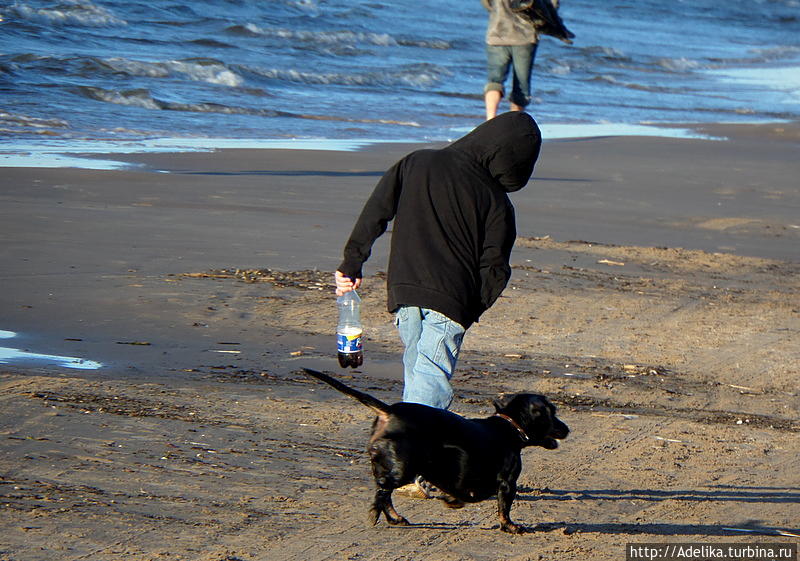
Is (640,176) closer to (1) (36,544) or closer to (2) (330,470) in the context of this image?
(2) (330,470)

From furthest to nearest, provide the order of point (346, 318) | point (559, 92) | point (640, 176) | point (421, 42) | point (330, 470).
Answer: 1. point (421, 42)
2. point (559, 92)
3. point (640, 176)
4. point (346, 318)
5. point (330, 470)

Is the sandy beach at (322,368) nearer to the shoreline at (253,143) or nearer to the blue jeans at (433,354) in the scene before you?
the blue jeans at (433,354)

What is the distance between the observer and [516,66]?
11.4 metres

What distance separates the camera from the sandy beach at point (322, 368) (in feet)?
14.4

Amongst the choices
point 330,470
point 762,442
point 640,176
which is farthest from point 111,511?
point 640,176

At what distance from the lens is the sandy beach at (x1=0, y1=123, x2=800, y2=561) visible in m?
4.40

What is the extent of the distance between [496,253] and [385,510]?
3.57 feet

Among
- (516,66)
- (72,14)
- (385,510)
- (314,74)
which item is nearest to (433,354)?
(385,510)

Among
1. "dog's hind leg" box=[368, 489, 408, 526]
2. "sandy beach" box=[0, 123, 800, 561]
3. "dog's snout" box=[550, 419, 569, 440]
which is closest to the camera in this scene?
"dog's hind leg" box=[368, 489, 408, 526]

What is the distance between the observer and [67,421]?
17.3 ft

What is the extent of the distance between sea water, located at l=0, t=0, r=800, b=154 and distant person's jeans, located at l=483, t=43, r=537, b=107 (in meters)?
5.10

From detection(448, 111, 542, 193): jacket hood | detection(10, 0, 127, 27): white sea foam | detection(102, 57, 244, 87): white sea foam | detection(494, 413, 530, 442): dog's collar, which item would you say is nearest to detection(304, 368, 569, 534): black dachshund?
detection(494, 413, 530, 442): dog's collar

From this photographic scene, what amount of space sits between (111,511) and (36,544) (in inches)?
15.2

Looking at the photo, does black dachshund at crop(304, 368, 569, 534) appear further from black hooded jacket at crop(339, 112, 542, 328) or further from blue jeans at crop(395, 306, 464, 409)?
black hooded jacket at crop(339, 112, 542, 328)
